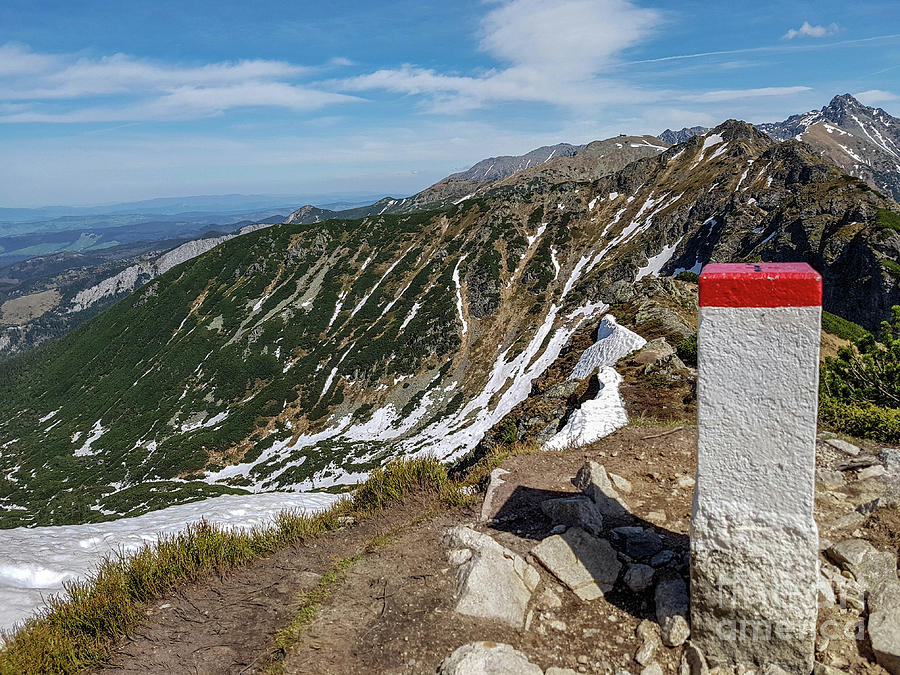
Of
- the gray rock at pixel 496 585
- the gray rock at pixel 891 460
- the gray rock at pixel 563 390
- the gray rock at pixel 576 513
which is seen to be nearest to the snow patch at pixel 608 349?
the gray rock at pixel 563 390

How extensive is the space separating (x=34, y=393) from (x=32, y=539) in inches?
5115

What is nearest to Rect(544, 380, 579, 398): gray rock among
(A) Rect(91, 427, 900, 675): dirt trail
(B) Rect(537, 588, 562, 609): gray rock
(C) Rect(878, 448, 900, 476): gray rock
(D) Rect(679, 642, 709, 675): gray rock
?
(A) Rect(91, 427, 900, 675): dirt trail

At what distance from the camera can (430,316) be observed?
7881cm

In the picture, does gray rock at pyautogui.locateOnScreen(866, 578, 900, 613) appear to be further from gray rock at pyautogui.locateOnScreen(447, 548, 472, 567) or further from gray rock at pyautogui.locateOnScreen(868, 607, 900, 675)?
gray rock at pyautogui.locateOnScreen(447, 548, 472, 567)

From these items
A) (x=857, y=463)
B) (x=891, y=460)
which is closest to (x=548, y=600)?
(x=857, y=463)

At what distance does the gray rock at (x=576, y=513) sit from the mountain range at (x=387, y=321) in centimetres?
3920

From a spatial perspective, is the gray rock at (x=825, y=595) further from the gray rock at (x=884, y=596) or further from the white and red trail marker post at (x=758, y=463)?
the white and red trail marker post at (x=758, y=463)

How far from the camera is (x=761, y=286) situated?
417 centimetres

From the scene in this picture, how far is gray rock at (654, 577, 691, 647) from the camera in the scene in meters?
4.79

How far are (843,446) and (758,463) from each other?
5093mm

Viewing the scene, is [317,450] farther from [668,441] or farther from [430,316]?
[668,441]

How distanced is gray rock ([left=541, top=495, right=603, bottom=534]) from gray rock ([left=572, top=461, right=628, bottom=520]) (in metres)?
0.25

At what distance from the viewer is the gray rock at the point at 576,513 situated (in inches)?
264

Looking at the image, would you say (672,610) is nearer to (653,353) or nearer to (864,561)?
(864,561)
